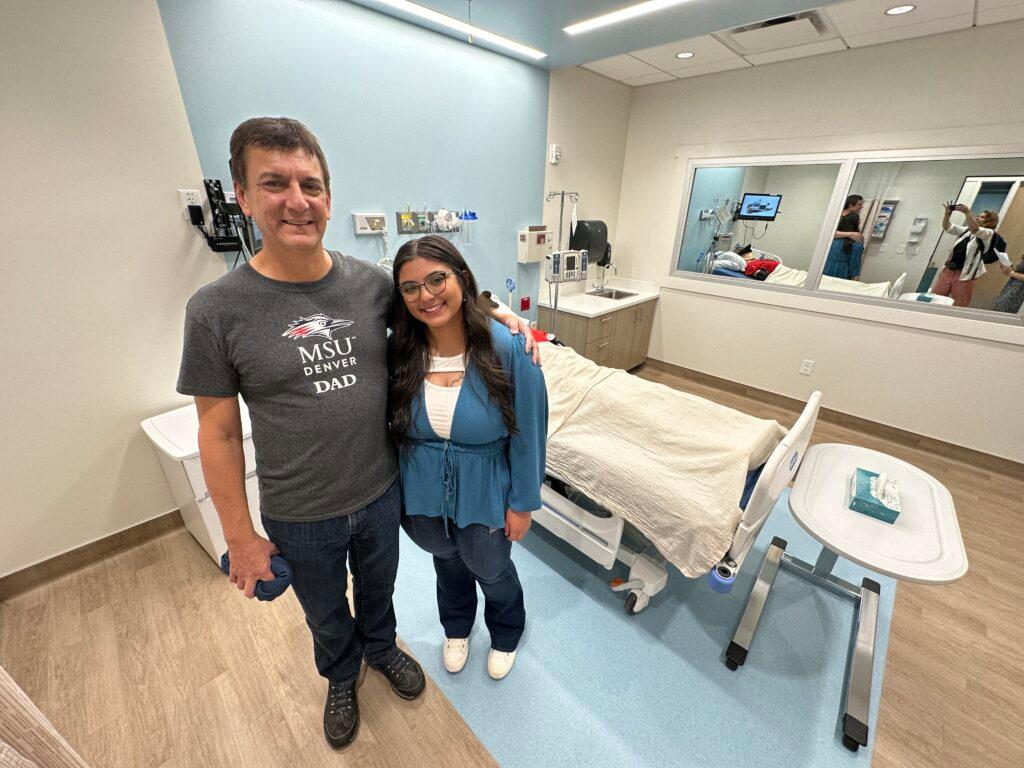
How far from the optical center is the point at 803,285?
132 inches

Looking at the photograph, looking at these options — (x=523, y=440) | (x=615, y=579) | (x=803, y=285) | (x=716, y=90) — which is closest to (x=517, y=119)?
(x=716, y=90)

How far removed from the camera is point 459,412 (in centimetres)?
109

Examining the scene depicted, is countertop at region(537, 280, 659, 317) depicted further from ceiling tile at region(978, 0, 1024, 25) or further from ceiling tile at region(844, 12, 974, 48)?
ceiling tile at region(978, 0, 1024, 25)

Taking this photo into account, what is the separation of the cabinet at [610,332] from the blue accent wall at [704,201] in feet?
1.80

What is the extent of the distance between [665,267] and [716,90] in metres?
1.43

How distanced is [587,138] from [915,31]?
6.87 ft

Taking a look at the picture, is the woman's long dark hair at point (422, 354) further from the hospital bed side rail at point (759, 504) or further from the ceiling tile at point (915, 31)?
the ceiling tile at point (915, 31)

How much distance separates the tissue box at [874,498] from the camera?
1437 millimetres

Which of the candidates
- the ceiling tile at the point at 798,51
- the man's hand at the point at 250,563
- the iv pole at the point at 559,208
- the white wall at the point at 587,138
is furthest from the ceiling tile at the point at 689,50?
the man's hand at the point at 250,563

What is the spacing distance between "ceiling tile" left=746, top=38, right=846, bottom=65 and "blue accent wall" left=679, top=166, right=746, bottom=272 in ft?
2.38

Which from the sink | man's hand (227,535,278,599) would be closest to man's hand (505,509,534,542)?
man's hand (227,535,278,599)

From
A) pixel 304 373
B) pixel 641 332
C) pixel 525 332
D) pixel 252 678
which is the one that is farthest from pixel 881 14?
pixel 252 678

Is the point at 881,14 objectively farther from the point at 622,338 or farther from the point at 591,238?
the point at 622,338

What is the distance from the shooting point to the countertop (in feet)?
11.7
